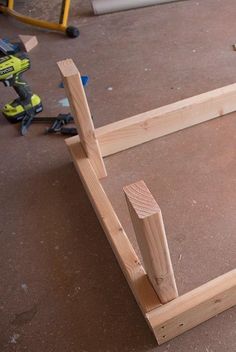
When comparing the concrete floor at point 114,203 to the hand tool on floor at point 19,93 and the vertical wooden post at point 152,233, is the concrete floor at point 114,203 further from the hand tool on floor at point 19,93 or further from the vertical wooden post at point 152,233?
the vertical wooden post at point 152,233

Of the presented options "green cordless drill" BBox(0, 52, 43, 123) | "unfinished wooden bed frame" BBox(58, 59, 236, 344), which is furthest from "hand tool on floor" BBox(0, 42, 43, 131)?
"unfinished wooden bed frame" BBox(58, 59, 236, 344)

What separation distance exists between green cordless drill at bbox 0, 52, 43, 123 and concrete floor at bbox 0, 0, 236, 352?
0.05m

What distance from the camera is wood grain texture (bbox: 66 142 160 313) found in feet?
2.43

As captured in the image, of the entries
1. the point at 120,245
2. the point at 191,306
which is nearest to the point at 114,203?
the point at 120,245

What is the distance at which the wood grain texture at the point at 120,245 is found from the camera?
740 mm

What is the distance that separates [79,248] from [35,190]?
29 centimetres

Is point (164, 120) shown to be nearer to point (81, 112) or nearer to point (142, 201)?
point (81, 112)

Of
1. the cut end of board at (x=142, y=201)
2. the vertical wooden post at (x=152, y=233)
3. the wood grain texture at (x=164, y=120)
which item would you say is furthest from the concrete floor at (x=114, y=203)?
the cut end of board at (x=142, y=201)

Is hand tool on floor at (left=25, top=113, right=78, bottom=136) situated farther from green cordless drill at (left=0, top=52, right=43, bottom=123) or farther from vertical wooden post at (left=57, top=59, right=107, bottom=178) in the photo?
vertical wooden post at (left=57, top=59, right=107, bottom=178)

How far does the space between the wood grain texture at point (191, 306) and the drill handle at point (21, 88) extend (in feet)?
3.26

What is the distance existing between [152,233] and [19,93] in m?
1.01

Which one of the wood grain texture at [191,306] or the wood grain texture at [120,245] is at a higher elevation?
the wood grain texture at [120,245]


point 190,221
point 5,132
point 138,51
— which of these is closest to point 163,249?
point 190,221

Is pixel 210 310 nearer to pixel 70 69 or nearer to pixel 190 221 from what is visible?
pixel 190 221
